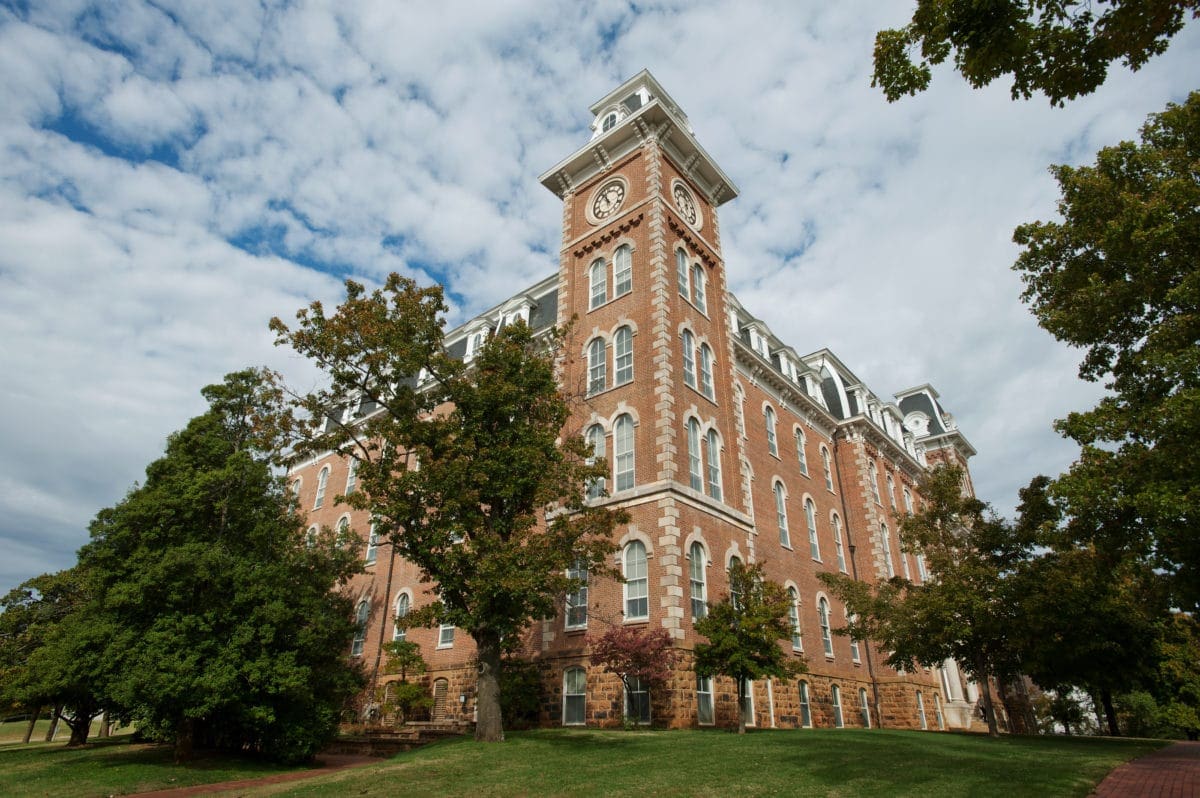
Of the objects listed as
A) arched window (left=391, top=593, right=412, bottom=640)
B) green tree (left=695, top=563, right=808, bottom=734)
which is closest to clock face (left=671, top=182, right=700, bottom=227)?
green tree (left=695, top=563, right=808, bottom=734)

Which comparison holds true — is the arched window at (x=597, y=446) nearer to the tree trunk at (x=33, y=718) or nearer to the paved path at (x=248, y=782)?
the paved path at (x=248, y=782)

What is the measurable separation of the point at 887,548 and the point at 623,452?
764 inches

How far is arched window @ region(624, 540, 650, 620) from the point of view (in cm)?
2005

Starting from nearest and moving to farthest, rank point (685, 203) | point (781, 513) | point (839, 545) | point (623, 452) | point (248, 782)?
1. point (248, 782)
2. point (623, 452)
3. point (685, 203)
4. point (781, 513)
5. point (839, 545)

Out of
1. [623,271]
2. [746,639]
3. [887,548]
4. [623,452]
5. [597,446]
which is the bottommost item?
[746,639]

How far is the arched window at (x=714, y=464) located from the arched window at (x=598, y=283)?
6.71 meters

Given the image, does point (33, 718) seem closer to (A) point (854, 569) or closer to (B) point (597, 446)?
(B) point (597, 446)

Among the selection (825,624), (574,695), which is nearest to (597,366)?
(574,695)

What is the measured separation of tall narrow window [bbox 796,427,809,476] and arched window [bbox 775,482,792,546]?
10.1 feet

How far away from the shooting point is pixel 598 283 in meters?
27.1

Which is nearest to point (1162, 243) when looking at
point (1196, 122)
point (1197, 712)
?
point (1196, 122)

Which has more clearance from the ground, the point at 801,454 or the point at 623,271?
the point at 623,271

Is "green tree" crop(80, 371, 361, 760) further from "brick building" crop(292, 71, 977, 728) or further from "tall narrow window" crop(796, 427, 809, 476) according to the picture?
"tall narrow window" crop(796, 427, 809, 476)

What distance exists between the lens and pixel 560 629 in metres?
21.5
